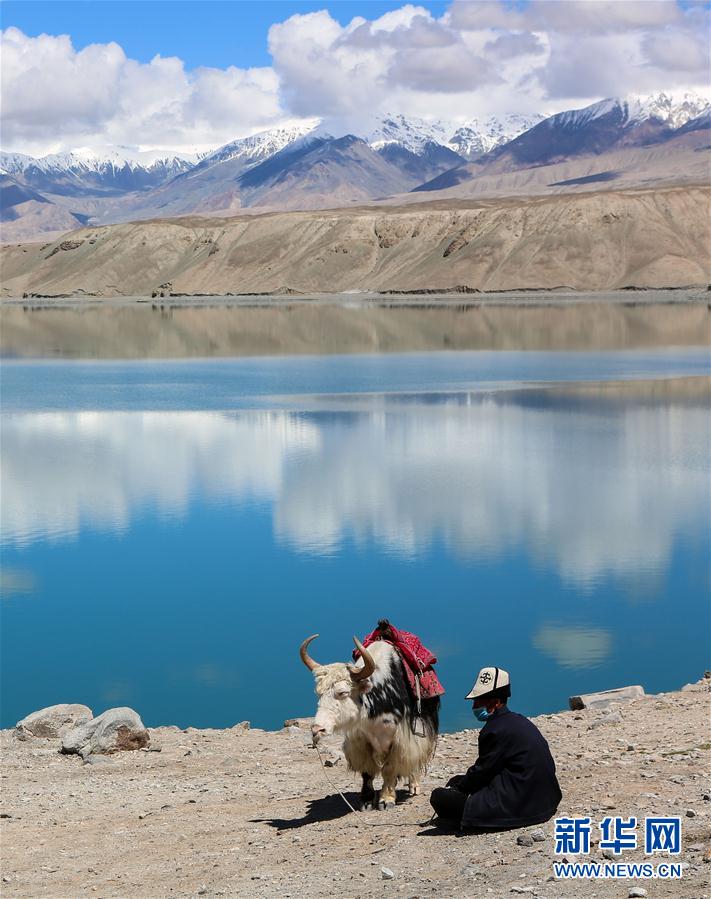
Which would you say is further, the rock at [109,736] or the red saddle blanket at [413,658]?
the rock at [109,736]

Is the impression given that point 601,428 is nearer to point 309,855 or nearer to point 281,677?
point 281,677

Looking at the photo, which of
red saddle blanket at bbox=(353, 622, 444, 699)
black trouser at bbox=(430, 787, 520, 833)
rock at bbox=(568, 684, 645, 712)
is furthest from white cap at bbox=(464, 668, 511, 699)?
rock at bbox=(568, 684, 645, 712)

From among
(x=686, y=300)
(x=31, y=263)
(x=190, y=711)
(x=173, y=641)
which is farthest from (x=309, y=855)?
(x=31, y=263)

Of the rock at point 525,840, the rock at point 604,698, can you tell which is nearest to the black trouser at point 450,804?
the rock at point 525,840

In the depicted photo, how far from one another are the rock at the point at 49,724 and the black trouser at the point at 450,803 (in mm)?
4873

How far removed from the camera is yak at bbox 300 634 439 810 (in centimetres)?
853

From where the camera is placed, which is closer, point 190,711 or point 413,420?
point 190,711

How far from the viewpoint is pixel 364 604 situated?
17.5 meters

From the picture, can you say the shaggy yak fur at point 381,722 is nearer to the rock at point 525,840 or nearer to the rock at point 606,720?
the rock at point 525,840

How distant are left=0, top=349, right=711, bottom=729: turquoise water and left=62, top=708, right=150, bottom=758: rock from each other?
1.77 meters

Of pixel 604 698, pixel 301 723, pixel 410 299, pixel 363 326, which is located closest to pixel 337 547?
pixel 301 723

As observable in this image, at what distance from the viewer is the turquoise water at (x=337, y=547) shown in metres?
14.9

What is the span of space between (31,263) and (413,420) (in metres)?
170

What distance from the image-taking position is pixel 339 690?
8.48m
